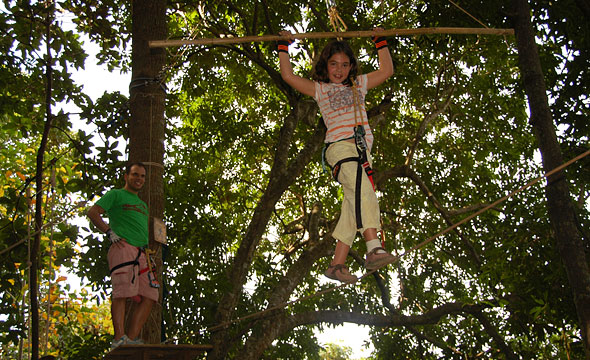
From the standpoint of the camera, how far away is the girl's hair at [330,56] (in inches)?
171

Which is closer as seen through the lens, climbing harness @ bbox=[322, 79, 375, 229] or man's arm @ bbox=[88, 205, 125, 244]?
climbing harness @ bbox=[322, 79, 375, 229]

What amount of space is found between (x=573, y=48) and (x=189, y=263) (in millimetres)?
5900

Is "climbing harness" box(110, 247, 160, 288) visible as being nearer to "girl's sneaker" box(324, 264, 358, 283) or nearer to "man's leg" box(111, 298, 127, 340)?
"man's leg" box(111, 298, 127, 340)

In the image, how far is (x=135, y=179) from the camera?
15.3 ft

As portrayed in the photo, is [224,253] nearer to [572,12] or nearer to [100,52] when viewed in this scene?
[100,52]

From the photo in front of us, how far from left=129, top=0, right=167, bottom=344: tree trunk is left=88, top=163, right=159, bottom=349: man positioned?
0.76 ft

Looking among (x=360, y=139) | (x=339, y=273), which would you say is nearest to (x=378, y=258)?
(x=339, y=273)

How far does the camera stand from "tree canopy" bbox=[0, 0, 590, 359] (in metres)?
6.63

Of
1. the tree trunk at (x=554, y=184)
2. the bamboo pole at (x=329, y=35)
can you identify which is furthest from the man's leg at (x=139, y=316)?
the tree trunk at (x=554, y=184)

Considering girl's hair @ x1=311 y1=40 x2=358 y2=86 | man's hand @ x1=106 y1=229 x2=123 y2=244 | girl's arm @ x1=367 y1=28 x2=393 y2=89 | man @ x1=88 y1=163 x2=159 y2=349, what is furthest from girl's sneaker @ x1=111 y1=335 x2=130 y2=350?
girl's arm @ x1=367 y1=28 x2=393 y2=89

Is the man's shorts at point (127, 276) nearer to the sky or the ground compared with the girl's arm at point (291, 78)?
nearer to the ground

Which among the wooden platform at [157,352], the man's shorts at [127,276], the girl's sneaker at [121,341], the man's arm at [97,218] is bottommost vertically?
the wooden platform at [157,352]

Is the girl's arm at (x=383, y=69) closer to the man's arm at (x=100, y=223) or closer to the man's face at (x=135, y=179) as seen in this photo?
the man's face at (x=135, y=179)

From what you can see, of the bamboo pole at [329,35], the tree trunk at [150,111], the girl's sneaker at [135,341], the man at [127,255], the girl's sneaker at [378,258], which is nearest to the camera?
the girl's sneaker at [378,258]
